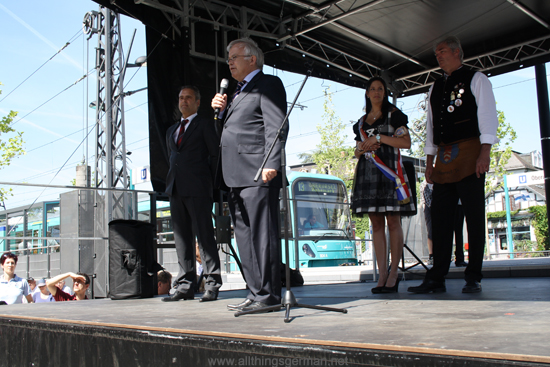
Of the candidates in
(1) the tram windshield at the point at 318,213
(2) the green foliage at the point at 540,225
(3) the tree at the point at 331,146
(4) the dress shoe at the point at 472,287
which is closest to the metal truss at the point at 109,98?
(1) the tram windshield at the point at 318,213

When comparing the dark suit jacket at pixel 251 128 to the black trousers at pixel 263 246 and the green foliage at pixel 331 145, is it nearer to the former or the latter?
the black trousers at pixel 263 246

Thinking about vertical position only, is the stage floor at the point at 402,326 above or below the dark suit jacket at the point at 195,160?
below

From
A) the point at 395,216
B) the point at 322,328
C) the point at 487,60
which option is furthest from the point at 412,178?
the point at 487,60

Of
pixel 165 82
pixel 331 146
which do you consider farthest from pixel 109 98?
pixel 331 146

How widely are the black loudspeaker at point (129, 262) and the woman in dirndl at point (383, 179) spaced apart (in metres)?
1.89

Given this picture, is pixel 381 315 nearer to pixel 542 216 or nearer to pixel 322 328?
pixel 322 328

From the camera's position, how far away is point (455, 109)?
3.05 m

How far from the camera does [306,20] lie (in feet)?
23.4

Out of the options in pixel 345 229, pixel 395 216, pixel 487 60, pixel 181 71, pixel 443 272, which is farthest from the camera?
pixel 345 229

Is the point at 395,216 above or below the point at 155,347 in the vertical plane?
above

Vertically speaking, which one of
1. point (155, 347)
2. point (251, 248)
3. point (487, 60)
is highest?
point (487, 60)

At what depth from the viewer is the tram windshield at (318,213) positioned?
10383mm

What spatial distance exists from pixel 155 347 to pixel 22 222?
8949mm

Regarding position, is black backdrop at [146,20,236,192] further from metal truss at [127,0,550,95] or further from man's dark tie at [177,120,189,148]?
man's dark tie at [177,120,189,148]
